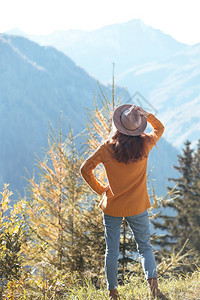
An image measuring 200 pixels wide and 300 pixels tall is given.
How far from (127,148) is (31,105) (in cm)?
15817

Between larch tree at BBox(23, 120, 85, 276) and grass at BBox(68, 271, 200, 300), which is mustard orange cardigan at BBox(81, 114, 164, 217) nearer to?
grass at BBox(68, 271, 200, 300)

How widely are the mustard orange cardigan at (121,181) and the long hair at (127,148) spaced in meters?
0.03

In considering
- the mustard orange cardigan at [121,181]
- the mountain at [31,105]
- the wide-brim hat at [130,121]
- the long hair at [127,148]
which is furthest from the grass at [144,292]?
the mountain at [31,105]

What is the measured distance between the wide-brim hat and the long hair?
43 millimetres

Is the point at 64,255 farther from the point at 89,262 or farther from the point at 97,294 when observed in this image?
the point at 97,294

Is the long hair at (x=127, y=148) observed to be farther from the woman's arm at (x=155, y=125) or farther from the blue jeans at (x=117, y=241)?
the blue jeans at (x=117, y=241)

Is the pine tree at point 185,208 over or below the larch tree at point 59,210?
over

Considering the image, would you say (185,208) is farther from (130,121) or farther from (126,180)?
(130,121)

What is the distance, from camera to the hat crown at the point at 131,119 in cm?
258

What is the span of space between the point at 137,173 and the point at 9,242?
1046 mm

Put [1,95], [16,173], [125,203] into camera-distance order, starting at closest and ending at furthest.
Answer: [125,203], [16,173], [1,95]

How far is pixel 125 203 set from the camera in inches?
104

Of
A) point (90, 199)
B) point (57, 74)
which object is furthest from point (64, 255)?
point (57, 74)

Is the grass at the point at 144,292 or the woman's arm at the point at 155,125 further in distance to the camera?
the woman's arm at the point at 155,125
